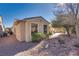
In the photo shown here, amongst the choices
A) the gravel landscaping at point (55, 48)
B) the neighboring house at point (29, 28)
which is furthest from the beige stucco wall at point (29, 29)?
the gravel landscaping at point (55, 48)

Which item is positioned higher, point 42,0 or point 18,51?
point 42,0

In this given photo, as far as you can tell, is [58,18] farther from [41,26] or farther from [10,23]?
[10,23]

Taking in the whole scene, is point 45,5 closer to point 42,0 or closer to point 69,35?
point 42,0

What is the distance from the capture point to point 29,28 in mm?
5973

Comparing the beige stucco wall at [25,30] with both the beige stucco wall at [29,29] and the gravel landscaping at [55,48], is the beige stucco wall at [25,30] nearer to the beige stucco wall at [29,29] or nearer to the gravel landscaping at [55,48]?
the beige stucco wall at [29,29]

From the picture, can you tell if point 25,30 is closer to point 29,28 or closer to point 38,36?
point 29,28

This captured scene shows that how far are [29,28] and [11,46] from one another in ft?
1.13

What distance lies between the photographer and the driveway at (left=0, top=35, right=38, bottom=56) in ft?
19.5

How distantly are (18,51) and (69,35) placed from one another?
72cm

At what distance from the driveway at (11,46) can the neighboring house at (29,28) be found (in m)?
0.07

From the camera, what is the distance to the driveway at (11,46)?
5.93 m

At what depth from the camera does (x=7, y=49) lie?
5.95 m

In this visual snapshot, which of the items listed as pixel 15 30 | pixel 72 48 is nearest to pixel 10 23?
pixel 15 30

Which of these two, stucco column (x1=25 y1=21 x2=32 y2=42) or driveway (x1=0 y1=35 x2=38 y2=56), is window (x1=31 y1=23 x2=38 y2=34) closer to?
stucco column (x1=25 y1=21 x2=32 y2=42)
